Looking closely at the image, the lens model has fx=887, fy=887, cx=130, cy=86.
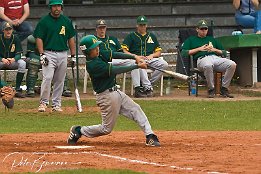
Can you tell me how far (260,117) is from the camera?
1722 cm

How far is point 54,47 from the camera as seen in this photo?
17.7 meters

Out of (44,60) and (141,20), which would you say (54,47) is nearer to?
(44,60)

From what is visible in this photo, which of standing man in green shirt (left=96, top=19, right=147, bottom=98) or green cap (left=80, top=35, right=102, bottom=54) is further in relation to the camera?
standing man in green shirt (left=96, top=19, right=147, bottom=98)

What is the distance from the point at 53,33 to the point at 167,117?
9.26ft

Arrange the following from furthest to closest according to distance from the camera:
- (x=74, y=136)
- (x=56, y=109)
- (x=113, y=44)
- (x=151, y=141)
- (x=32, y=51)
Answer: (x=32, y=51)
(x=113, y=44)
(x=56, y=109)
(x=74, y=136)
(x=151, y=141)

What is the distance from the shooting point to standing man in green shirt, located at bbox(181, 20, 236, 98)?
20031mm

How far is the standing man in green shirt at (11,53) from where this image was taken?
20047 mm

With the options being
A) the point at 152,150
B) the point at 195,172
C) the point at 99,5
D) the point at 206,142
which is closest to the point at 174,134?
the point at 206,142

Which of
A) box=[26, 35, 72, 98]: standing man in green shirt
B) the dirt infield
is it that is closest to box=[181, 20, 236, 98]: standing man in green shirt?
box=[26, 35, 72, 98]: standing man in green shirt

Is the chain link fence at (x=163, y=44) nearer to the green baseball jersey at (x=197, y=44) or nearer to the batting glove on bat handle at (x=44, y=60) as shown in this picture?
the green baseball jersey at (x=197, y=44)

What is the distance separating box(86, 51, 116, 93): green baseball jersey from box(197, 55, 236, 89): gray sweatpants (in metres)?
7.62

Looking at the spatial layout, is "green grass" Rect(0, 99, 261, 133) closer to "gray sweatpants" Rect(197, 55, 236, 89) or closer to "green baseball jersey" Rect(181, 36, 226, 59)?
"gray sweatpants" Rect(197, 55, 236, 89)

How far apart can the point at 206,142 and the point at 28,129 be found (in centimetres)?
389

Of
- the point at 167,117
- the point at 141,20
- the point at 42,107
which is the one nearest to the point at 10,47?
the point at 42,107
